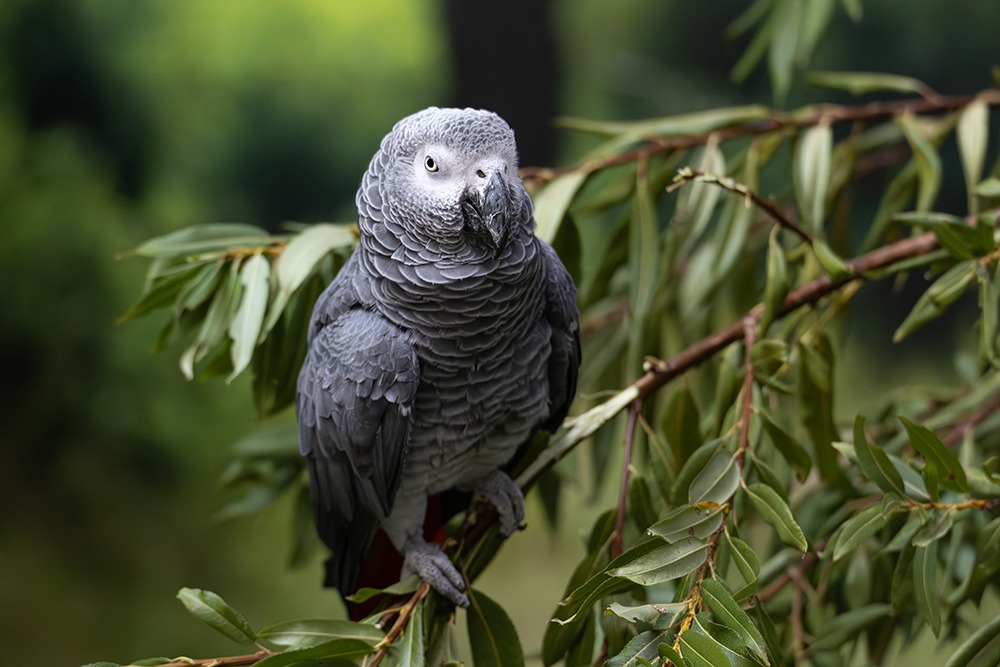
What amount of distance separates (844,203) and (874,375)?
679 mm

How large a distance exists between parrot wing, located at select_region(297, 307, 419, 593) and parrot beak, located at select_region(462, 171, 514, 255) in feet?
0.50

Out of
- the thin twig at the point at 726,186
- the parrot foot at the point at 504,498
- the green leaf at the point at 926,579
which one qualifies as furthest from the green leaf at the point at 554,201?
the green leaf at the point at 926,579

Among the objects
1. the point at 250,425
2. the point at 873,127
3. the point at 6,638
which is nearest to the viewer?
the point at 6,638

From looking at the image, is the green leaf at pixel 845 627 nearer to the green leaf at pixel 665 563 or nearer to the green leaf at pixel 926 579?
the green leaf at pixel 926 579

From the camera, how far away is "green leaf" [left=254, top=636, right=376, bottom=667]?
67 cm

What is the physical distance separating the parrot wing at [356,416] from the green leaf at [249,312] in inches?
2.5

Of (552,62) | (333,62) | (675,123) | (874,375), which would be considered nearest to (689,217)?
(675,123)

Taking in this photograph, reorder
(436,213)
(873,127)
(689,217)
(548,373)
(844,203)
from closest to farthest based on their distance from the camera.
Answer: (436,213)
(548,373)
(689,217)
(844,203)
(873,127)

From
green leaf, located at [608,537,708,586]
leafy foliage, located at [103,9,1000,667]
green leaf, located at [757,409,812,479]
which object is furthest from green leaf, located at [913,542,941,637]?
green leaf, located at [608,537,708,586]

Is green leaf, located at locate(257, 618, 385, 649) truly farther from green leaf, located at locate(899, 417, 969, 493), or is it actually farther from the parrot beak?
green leaf, located at locate(899, 417, 969, 493)

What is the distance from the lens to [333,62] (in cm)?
159

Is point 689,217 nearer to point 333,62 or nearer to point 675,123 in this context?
point 675,123

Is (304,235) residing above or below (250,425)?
above

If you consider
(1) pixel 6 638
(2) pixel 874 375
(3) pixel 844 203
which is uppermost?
(3) pixel 844 203
